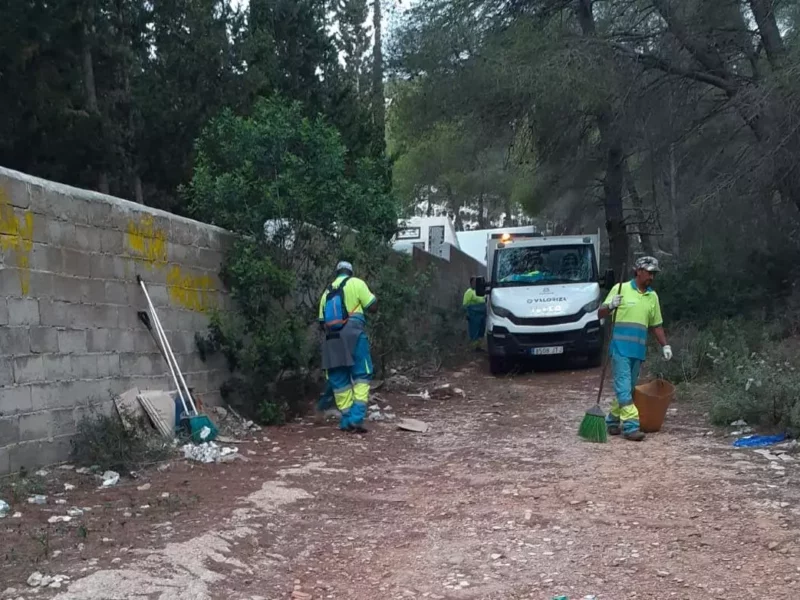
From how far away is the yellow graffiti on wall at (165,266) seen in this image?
7191 millimetres

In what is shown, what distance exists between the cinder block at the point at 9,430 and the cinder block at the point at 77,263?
1211 mm

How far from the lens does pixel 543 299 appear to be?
12484mm

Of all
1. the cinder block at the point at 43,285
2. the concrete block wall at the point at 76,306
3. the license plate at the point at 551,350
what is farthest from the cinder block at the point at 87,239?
the license plate at the point at 551,350

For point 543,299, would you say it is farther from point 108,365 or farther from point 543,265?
point 108,365

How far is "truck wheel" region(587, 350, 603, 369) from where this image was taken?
1289 centimetres

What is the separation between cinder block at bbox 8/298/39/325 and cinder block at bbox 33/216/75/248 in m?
0.46

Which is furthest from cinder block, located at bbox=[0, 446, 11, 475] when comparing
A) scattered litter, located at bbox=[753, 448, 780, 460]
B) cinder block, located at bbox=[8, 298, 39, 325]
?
scattered litter, located at bbox=[753, 448, 780, 460]

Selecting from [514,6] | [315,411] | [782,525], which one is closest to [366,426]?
[315,411]

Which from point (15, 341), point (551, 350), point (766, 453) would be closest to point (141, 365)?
point (15, 341)

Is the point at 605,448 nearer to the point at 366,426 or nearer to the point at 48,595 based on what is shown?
the point at 366,426

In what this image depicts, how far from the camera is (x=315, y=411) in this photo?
9.16m

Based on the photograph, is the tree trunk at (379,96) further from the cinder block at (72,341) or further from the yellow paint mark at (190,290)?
the cinder block at (72,341)

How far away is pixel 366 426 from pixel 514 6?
27.1 ft

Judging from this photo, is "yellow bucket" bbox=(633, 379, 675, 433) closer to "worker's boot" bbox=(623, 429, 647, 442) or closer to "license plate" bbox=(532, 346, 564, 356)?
"worker's boot" bbox=(623, 429, 647, 442)
